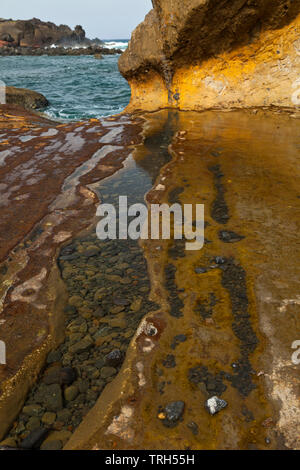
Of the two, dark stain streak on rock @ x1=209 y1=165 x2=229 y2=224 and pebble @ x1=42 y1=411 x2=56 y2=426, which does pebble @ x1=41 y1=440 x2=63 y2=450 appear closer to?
pebble @ x1=42 y1=411 x2=56 y2=426

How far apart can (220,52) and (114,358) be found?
24.0 feet

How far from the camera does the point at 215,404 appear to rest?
148 cm

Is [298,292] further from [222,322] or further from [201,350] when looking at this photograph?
[201,350]

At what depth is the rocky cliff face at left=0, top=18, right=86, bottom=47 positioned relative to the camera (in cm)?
5834

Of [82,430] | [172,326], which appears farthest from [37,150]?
[82,430]

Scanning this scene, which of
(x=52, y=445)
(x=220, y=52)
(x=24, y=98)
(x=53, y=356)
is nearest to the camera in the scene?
(x=52, y=445)

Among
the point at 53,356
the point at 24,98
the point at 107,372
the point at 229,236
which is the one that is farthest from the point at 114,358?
the point at 24,98

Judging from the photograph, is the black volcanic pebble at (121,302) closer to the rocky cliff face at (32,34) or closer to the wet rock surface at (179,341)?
the wet rock surface at (179,341)

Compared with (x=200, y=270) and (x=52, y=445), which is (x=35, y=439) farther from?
(x=200, y=270)

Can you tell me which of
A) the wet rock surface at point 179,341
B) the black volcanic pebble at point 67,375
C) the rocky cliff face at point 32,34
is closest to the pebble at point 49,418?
the wet rock surface at point 179,341

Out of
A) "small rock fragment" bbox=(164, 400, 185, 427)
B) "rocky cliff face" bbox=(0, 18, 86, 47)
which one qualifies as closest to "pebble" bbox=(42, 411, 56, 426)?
"small rock fragment" bbox=(164, 400, 185, 427)

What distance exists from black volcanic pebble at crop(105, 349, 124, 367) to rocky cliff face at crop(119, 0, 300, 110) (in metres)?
6.60

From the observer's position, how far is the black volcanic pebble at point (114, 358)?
1.76m

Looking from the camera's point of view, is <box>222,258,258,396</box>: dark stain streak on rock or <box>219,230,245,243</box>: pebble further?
<box>219,230,245,243</box>: pebble
